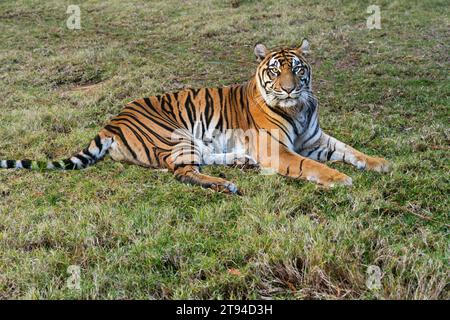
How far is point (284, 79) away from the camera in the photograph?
4.93m

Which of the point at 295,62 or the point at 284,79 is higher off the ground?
the point at 295,62

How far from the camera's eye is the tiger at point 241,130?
16.1ft

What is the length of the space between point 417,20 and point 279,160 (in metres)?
8.67

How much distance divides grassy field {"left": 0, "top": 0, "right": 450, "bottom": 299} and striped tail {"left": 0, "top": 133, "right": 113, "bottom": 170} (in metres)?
0.09

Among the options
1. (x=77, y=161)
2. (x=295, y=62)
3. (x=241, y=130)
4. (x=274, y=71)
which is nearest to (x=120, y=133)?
(x=77, y=161)

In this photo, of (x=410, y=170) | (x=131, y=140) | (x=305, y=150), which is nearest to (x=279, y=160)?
(x=305, y=150)

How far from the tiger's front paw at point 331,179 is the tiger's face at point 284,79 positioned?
2.87ft

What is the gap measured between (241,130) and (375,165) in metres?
1.37

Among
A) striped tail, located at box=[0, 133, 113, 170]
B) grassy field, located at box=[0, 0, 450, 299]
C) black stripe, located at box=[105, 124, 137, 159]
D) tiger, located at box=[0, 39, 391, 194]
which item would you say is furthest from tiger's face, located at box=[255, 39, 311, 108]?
striped tail, located at box=[0, 133, 113, 170]

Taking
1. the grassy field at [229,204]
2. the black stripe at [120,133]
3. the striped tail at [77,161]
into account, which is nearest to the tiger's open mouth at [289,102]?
the grassy field at [229,204]

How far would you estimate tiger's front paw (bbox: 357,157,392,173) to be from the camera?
4695mm

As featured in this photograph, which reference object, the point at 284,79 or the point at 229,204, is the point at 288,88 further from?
the point at 229,204

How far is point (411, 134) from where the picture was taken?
598 centimetres
